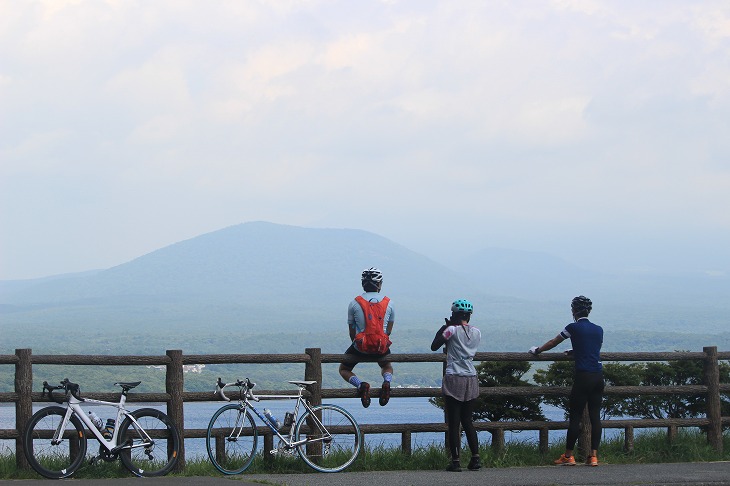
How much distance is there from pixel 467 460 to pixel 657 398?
22.5m

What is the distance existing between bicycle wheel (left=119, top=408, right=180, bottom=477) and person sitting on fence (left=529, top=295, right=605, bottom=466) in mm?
4431

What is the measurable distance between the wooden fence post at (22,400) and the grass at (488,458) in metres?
0.15

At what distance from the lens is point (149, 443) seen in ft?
41.3

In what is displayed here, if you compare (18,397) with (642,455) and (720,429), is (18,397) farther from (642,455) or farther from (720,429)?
(720,429)

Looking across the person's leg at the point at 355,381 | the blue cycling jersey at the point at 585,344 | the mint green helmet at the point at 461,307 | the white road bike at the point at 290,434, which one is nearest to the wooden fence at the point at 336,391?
the person's leg at the point at 355,381

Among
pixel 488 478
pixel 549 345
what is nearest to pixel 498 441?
pixel 549 345

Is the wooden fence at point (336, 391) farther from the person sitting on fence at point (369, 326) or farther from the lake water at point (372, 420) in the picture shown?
the lake water at point (372, 420)

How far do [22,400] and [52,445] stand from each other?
703 millimetres

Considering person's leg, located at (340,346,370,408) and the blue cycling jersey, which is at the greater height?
the blue cycling jersey

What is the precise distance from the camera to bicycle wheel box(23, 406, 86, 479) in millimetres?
12203

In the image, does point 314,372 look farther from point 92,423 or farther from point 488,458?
point 92,423

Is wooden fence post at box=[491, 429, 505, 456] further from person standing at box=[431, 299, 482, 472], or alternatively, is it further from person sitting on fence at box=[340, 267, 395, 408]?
person sitting on fence at box=[340, 267, 395, 408]

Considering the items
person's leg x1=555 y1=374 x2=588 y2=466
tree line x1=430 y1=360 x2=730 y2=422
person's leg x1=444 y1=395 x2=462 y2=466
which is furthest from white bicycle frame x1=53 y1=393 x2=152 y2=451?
tree line x1=430 y1=360 x2=730 y2=422

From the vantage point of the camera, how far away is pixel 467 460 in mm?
13984
